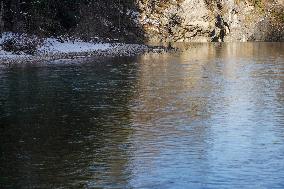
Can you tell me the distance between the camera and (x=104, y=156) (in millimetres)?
13867

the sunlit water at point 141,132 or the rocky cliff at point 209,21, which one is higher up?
the rocky cliff at point 209,21

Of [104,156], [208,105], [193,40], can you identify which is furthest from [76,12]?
[104,156]

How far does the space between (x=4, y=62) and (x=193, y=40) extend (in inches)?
2419

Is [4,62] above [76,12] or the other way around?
the other way around

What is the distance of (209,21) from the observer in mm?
99312

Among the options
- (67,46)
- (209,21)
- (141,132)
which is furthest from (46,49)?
(209,21)

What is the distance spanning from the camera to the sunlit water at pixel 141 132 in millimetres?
12102

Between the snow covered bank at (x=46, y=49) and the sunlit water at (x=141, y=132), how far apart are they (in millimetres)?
15894

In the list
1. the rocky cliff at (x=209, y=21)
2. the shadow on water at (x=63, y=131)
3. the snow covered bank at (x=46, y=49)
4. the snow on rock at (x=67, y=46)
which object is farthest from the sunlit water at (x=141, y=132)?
the rocky cliff at (x=209, y=21)

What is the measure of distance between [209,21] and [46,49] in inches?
1979

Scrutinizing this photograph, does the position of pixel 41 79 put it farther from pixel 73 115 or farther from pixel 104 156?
pixel 104 156

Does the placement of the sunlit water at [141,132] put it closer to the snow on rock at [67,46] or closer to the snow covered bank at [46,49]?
the snow covered bank at [46,49]

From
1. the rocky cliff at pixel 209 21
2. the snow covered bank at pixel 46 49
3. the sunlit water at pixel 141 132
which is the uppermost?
the rocky cliff at pixel 209 21

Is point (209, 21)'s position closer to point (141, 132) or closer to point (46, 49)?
point (46, 49)
